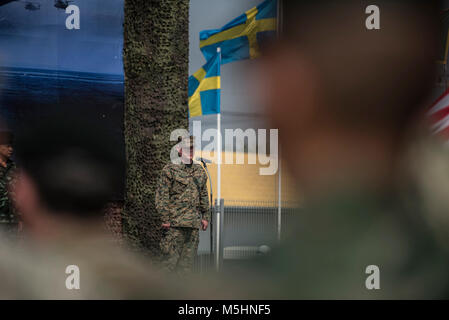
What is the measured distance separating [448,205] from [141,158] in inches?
114

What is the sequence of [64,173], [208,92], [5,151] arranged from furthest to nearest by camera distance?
1. [208,92]
2. [64,173]
3. [5,151]

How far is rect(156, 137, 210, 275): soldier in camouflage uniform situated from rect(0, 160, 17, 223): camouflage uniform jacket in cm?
152

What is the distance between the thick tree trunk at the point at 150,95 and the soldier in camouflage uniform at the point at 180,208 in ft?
0.48

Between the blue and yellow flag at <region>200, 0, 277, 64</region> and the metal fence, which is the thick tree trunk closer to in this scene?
the metal fence

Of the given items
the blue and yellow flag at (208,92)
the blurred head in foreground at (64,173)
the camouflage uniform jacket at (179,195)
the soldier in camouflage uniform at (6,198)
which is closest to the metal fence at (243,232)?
the camouflage uniform jacket at (179,195)

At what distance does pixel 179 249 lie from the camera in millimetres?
5270

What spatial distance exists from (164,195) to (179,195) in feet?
0.55

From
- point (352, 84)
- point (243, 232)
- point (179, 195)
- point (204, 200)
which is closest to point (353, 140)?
point (352, 84)

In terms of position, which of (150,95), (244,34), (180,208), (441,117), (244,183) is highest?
(244,34)

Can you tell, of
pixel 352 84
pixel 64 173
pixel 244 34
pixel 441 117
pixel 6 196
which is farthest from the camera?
pixel 244 34

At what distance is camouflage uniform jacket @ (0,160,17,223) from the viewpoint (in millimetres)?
5246

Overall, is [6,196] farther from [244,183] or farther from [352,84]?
[244,183]

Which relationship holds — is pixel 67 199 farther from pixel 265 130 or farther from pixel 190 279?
pixel 265 130

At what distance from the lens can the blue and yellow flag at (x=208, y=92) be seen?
7.68 m
